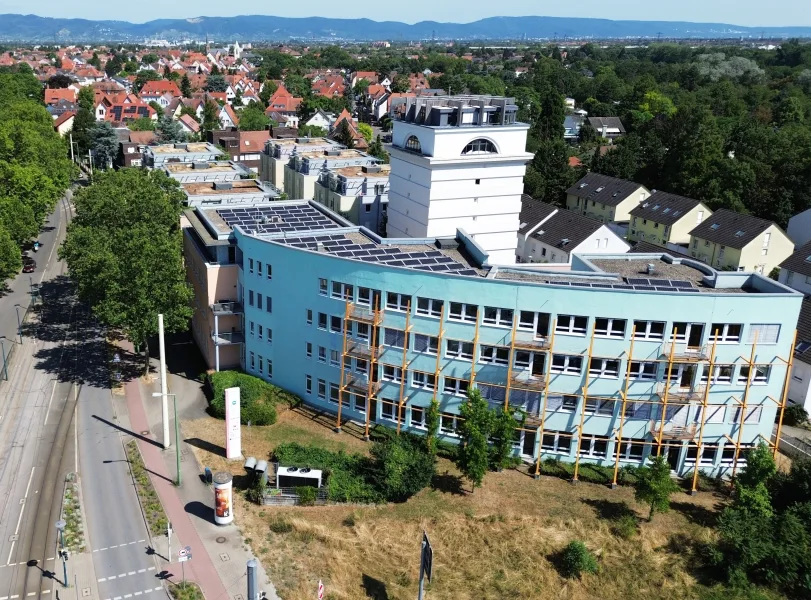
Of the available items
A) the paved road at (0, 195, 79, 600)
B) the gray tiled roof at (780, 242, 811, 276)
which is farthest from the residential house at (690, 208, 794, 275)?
the paved road at (0, 195, 79, 600)

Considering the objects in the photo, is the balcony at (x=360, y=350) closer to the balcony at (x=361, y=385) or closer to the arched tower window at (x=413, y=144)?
the balcony at (x=361, y=385)

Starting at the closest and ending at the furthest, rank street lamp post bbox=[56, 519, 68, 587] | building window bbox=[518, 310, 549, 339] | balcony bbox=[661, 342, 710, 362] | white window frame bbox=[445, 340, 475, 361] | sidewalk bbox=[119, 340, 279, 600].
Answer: street lamp post bbox=[56, 519, 68, 587] → sidewalk bbox=[119, 340, 279, 600] → balcony bbox=[661, 342, 710, 362] → building window bbox=[518, 310, 549, 339] → white window frame bbox=[445, 340, 475, 361]

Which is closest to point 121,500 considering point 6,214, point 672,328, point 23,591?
point 23,591

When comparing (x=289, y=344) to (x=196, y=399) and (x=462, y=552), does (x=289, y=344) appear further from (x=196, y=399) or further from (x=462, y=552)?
(x=462, y=552)

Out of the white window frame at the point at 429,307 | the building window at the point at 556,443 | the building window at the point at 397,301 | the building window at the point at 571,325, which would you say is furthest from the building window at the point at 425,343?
the building window at the point at 556,443

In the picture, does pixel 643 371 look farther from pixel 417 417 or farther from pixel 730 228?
pixel 730 228

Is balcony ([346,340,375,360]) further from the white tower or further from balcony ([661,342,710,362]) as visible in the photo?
the white tower
